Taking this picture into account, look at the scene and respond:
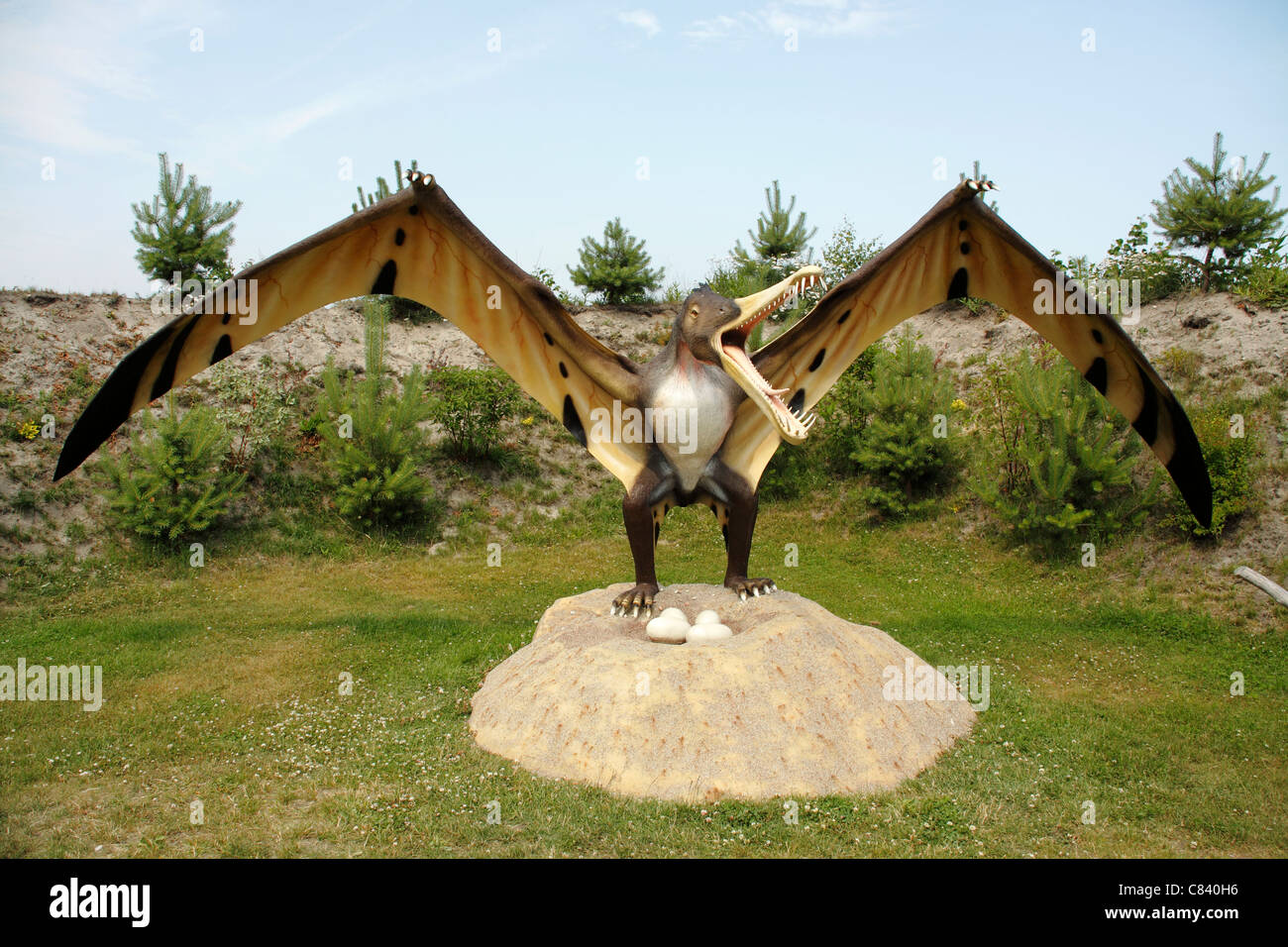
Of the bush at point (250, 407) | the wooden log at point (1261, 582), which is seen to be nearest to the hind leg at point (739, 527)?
the wooden log at point (1261, 582)

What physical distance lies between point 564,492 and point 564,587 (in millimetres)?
4181

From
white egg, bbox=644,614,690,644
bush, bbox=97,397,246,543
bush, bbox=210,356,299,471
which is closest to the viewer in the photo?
white egg, bbox=644,614,690,644

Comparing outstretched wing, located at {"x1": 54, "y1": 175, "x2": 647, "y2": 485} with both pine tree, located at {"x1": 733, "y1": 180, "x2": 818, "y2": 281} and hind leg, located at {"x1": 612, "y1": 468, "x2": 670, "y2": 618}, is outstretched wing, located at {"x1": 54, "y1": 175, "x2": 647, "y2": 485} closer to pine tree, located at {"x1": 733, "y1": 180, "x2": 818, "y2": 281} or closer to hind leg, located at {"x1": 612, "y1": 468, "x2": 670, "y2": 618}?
hind leg, located at {"x1": 612, "y1": 468, "x2": 670, "y2": 618}

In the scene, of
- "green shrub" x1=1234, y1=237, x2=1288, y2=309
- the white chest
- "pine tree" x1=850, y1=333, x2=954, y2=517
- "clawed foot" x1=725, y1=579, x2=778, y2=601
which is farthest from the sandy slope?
the white chest

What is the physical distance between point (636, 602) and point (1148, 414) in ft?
12.2

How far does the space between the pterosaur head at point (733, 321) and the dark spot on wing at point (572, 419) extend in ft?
3.58

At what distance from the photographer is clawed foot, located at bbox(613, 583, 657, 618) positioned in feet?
21.0

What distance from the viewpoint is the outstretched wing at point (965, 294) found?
225 inches

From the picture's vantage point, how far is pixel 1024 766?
5.33 meters

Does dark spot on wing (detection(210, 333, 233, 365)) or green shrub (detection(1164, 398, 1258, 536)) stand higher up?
dark spot on wing (detection(210, 333, 233, 365))

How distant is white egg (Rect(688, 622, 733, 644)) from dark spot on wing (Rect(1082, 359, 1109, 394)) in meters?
3.01

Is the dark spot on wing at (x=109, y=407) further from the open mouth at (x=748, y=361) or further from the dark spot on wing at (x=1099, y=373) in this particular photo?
the dark spot on wing at (x=1099, y=373)

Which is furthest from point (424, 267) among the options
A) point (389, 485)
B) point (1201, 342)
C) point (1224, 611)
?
point (1201, 342)

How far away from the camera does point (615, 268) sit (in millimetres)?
18578
